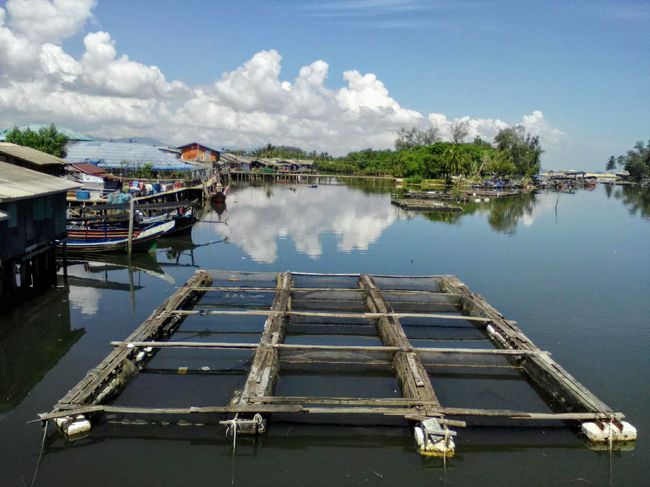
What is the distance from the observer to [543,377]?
10352 millimetres

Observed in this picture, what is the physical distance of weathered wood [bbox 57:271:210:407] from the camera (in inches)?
328

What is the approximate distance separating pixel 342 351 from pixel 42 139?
3592 centimetres

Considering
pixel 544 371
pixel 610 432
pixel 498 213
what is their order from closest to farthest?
pixel 610 432 → pixel 544 371 → pixel 498 213

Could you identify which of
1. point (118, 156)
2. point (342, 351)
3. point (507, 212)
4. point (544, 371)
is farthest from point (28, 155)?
point (507, 212)

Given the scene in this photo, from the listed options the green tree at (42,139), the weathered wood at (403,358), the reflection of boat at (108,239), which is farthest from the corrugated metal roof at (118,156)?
the weathered wood at (403,358)

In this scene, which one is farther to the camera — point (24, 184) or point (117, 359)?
point (24, 184)

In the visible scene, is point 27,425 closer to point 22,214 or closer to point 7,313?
point 7,313

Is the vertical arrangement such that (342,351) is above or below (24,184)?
below

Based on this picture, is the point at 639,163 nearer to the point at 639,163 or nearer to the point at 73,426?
the point at 639,163

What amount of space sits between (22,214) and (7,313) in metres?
2.72

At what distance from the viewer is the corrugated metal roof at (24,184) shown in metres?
13.3

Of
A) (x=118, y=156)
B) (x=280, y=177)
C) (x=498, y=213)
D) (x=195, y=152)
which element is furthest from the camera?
(x=280, y=177)

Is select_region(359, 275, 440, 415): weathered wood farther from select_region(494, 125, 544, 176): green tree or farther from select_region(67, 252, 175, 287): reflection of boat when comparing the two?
select_region(494, 125, 544, 176): green tree

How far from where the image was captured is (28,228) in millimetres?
14773
